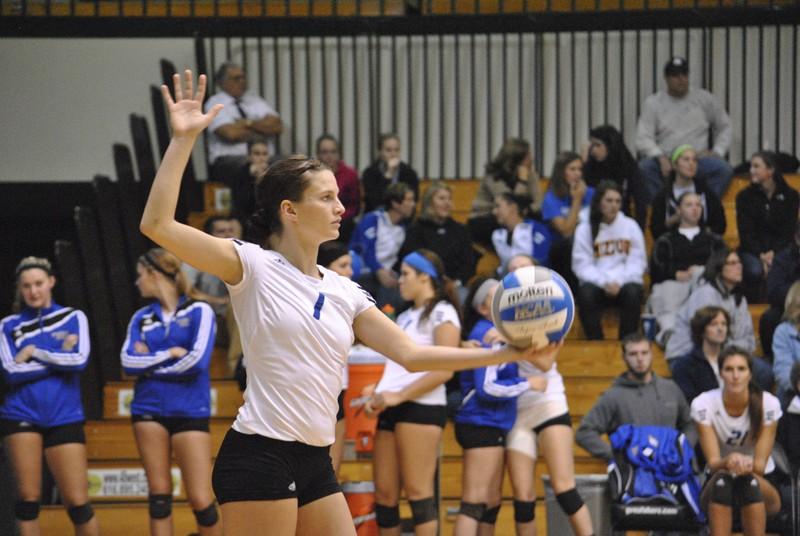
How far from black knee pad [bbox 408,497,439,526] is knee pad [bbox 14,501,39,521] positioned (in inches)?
81.8

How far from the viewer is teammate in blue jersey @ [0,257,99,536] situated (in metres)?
7.29

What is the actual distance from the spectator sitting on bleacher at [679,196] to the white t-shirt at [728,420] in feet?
7.88

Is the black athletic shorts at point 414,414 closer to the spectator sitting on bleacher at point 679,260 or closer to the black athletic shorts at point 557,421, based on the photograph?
the black athletic shorts at point 557,421

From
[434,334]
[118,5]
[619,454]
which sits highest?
[118,5]

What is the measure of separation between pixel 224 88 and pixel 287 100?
4.39 ft

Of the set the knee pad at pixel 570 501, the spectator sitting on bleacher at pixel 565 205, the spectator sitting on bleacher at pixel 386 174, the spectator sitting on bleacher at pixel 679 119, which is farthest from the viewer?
the spectator sitting on bleacher at pixel 679 119

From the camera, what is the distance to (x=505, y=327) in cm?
365

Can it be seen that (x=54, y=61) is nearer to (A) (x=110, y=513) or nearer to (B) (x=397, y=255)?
(B) (x=397, y=255)

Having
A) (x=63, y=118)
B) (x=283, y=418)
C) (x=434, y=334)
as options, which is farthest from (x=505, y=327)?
(x=63, y=118)

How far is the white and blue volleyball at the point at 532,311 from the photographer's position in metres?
3.64

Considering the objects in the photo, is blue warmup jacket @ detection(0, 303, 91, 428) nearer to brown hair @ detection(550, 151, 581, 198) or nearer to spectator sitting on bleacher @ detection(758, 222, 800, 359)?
brown hair @ detection(550, 151, 581, 198)

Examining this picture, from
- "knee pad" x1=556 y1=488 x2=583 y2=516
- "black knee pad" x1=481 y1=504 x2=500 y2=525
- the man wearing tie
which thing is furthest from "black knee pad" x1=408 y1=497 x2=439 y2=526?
the man wearing tie

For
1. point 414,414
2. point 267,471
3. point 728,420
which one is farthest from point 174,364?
point 267,471

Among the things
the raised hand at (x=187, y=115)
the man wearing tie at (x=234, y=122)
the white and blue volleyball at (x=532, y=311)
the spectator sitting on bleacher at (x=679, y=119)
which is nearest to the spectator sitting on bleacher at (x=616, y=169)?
the spectator sitting on bleacher at (x=679, y=119)
